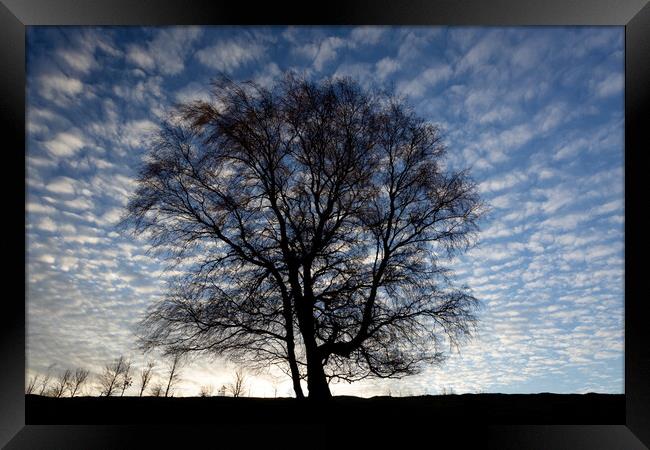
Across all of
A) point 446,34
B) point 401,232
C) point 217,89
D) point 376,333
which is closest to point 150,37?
point 217,89

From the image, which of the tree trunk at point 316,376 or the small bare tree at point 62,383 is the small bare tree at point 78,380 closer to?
the small bare tree at point 62,383

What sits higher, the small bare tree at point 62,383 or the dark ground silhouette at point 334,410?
the small bare tree at point 62,383

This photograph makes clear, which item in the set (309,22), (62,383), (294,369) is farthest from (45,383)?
(309,22)

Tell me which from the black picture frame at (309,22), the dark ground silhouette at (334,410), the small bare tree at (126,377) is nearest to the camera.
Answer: the black picture frame at (309,22)

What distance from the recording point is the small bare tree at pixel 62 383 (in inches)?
218

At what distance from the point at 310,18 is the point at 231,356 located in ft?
13.1

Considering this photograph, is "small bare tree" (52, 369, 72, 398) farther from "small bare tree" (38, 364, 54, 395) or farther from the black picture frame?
the black picture frame

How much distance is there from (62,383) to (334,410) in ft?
10.5

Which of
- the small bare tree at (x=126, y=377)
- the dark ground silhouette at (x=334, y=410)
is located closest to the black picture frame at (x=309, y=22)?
the dark ground silhouette at (x=334, y=410)

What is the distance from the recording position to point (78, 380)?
18.7 ft

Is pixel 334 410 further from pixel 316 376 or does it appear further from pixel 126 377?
pixel 126 377

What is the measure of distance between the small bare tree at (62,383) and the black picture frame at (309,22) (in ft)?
6.81

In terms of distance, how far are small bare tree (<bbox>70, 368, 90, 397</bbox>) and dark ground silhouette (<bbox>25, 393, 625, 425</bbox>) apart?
1.77ft
